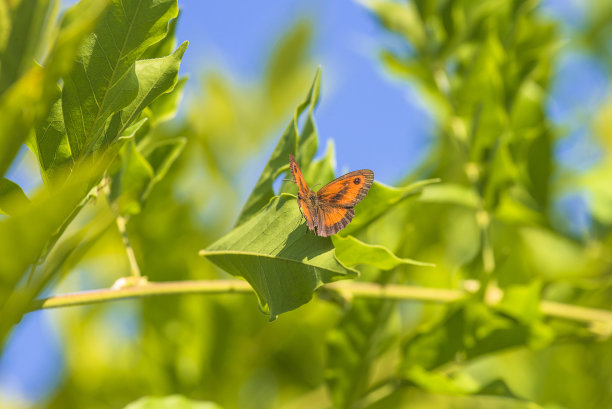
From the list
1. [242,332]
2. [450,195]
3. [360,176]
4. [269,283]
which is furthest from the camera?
[242,332]

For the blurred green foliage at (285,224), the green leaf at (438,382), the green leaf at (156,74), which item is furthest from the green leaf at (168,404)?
the green leaf at (156,74)

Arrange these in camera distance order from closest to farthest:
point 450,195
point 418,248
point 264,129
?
point 450,195
point 418,248
point 264,129

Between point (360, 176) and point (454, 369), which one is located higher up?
point (360, 176)

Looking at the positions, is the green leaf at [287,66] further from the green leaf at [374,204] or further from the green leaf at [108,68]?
the green leaf at [108,68]

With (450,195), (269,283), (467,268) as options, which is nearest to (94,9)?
(269,283)

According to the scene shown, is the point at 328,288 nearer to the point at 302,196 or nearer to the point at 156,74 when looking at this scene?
the point at 302,196

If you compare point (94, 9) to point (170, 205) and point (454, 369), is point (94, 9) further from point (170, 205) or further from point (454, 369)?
point (170, 205)

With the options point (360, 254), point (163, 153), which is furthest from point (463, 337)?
point (163, 153)

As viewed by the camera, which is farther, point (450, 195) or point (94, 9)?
point (450, 195)
